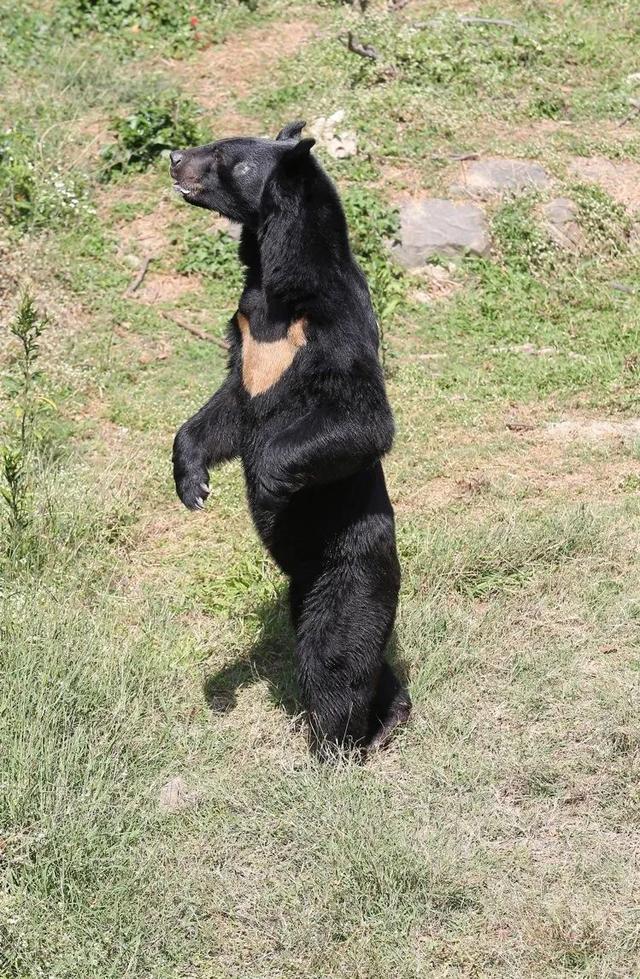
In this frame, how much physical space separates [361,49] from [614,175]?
2.72 metres

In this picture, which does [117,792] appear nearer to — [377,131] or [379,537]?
[379,537]

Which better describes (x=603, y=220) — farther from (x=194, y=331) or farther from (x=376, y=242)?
(x=194, y=331)

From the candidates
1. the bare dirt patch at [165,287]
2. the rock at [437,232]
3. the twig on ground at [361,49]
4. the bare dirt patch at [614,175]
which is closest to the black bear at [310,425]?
the bare dirt patch at [165,287]

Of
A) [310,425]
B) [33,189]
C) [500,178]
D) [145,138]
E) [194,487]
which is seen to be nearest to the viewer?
[310,425]

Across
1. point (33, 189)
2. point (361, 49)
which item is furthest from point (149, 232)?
point (361, 49)

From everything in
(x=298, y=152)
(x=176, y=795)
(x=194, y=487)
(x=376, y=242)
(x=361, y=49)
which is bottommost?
(x=376, y=242)

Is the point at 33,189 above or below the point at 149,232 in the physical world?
above

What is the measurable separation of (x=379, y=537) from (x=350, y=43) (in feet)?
24.6

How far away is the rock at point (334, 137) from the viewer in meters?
8.99

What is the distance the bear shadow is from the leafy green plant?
5.24 metres

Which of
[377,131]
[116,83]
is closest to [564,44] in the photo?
[377,131]

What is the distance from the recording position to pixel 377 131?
915 centimetres

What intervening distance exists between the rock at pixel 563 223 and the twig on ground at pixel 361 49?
2.58 metres

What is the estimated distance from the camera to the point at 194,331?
781 cm
